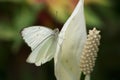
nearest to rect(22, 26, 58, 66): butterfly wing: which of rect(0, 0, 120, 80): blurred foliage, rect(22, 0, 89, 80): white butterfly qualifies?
rect(22, 0, 89, 80): white butterfly

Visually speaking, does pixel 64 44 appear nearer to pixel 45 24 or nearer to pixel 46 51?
pixel 46 51

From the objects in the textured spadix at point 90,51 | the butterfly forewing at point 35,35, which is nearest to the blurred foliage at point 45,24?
the butterfly forewing at point 35,35

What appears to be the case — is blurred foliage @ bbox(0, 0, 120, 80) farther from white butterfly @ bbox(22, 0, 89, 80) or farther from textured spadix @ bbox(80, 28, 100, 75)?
textured spadix @ bbox(80, 28, 100, 75)

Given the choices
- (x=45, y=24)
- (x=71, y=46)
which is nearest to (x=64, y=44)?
(x=71, y=46)

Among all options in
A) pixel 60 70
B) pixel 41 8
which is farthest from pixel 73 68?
pixel 41 8

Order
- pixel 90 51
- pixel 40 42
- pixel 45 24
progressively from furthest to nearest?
pixel 45 24 < pixel 40 42 < pixel 90 51

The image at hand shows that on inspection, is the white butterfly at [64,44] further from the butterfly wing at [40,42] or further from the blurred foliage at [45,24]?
the blurred foliage at [45,24]

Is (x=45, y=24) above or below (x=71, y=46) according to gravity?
below
